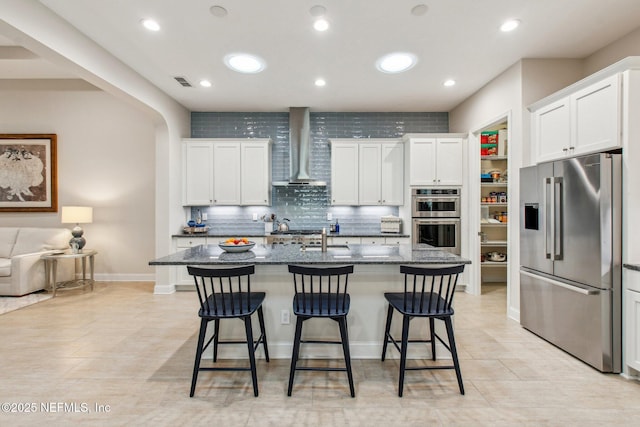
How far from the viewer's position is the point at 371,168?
5.17 metres

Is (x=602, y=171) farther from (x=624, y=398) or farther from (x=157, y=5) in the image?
(x=157, y=5)

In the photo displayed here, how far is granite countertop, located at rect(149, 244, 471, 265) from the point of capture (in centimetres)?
233

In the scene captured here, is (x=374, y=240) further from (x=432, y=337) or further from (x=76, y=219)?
(x=76, y=219)

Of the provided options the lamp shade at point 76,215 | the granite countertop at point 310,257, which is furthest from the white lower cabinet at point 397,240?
the lamp shade at point 76,215

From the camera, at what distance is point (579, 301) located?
2627mm

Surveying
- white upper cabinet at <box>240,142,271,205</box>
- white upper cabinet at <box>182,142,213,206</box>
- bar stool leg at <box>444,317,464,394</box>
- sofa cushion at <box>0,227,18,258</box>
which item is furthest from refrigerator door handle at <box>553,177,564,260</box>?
sofa cushion at <box>0,227,18,258</box>

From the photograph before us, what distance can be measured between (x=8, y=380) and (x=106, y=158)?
394 centimetres

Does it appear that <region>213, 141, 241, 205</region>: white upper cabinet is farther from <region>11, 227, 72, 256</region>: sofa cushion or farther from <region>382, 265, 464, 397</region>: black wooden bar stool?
<region>382, 265, 464, 397</region>: black wooden bar stool

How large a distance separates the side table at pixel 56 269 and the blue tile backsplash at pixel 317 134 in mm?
2478

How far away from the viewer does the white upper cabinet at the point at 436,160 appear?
480cm

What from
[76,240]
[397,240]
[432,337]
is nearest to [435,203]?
[397,240]

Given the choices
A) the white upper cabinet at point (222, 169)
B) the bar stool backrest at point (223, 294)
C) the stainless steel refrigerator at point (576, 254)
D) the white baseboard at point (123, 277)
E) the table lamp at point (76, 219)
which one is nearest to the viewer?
the bar stool backrest at point (223, 294)

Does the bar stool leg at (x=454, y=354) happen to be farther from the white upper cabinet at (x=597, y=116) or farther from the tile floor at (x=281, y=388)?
the white upper cabinet at (x=597, y=116)

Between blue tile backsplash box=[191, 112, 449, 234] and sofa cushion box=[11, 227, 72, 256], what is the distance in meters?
2.61
